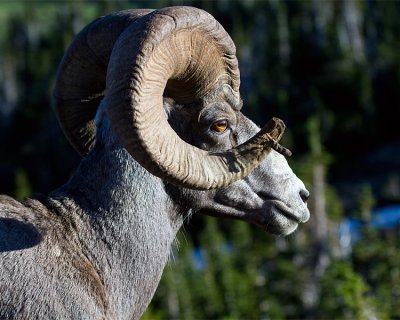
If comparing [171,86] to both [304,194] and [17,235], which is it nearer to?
[304,194]

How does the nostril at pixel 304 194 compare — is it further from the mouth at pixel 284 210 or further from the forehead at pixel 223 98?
the forehead at pixel 223 98

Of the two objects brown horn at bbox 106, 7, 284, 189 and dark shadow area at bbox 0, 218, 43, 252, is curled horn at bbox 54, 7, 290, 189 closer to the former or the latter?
brown horn at bbox 106, 7, 284, 189

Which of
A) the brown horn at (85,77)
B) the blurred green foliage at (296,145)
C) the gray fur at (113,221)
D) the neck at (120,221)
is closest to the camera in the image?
the gray fur at (113,221)

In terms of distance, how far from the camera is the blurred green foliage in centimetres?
5334

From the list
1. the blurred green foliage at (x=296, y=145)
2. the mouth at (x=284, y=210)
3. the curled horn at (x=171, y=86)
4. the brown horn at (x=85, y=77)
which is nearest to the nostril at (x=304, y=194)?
the mouth at (x=284, y=210)

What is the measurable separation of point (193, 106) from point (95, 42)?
967mm

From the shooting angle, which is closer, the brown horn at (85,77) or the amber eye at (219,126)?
the brown horn at (85,77)

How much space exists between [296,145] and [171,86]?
8114cm

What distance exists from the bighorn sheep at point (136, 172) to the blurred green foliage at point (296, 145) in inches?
33.4

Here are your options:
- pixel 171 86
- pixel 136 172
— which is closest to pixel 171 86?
pixel 171 86

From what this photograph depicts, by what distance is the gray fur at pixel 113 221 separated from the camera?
716 centimetres

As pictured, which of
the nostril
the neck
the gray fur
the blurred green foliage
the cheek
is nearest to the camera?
the gray fur

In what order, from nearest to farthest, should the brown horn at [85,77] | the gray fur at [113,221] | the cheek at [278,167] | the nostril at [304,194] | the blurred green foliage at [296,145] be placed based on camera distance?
the gray fur at [113,221]
the brown horn at [85,77]
the cheek at [278,167]
the nostril at [304,194]
the blurred green foliage at [296,145]

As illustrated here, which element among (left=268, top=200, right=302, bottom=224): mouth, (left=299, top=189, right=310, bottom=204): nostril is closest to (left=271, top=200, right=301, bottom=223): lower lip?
(left=268, top=200, right=302, bottom=224): mouth
